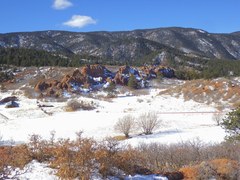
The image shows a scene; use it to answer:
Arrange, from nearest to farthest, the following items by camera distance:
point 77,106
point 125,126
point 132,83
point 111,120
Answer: point 125,126 → point 111,120 → point 77,106 → point 132,83

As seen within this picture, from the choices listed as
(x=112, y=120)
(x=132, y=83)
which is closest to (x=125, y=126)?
(x=112, y=120)

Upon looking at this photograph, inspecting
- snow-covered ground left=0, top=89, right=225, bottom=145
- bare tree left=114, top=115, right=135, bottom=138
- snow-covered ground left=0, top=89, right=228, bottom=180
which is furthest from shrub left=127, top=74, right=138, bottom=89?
bare tree left=114, top=115, right=135, bottom=138

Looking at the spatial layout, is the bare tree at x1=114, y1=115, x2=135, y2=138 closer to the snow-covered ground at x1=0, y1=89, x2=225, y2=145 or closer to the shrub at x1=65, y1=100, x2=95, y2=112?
the snow-covered ground at x1=0, y1=89, x2=225, y2=145

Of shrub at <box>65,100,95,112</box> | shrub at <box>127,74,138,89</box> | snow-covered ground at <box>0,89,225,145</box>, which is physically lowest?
snow-covered ground at <box>0,89,225,145</box>

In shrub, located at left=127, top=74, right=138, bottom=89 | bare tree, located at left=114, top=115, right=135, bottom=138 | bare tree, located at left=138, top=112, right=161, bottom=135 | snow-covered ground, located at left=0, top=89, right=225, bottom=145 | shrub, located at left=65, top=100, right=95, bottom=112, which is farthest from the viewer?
shrub, located at left=127, top=74, right=138, bottom=89

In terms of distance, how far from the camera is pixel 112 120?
130 ft

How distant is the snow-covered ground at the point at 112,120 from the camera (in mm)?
30538

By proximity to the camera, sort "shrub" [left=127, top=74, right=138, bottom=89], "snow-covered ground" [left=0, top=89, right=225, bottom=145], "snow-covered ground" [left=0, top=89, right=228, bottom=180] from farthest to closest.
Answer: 1. "shrub" [left=127, top=74, right=138, bottom=89]
2. "snow-covered ground" [left=0, top=89, right=225, bottom=145]
3. "snow-covered ground" [left=0, top=89, right=228, bottom=180]

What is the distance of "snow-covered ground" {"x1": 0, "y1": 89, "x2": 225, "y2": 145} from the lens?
30538 mm

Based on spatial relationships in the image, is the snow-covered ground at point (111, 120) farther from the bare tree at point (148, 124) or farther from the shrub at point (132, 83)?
the shrub at point (132, 83)

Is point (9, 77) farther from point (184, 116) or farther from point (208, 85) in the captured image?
point (184, 116)

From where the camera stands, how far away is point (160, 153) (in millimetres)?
15609

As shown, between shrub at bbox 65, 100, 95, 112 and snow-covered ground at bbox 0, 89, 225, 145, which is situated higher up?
shrub at bbox 65, 100, 95, 112

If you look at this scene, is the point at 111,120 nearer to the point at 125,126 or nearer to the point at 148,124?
the point at 148,124
